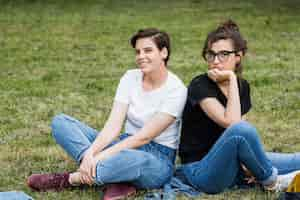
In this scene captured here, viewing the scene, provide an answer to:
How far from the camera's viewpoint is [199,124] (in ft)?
14.4

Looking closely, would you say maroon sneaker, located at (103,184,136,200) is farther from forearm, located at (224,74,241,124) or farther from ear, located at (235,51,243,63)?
ear, located at (235,51,243,63)

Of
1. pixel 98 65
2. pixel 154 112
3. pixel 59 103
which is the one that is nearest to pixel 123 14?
pixel 98 65

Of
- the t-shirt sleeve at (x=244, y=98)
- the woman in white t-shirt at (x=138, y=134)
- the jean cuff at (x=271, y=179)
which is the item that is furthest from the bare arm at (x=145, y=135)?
the jean cuff at (x=271, y=179)

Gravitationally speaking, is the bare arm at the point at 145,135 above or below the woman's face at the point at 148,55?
below

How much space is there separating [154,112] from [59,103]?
9.52 feet

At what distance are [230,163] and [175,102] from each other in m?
0.53

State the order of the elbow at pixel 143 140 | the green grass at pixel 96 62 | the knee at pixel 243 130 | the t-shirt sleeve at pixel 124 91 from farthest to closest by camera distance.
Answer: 1. the green grass at pixel 96 62
2. the t-shirt sleeve at pixel 124 91
3. the elbow at pixel 143 140
4. the knee at pixel 243 130

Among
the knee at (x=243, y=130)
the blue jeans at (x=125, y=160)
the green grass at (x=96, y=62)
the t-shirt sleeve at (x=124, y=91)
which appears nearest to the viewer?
the knee at (x=243, y=130)

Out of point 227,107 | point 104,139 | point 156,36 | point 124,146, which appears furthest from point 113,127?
point 227,107

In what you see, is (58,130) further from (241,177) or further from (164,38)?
(241,177)

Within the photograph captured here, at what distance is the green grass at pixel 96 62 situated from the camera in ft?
18.3

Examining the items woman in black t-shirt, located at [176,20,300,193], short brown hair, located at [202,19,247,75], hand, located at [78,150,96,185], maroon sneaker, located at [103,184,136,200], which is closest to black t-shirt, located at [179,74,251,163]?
woman in black t-shirt, located at [176,20,300,193]

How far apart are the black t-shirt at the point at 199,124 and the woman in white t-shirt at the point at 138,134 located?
6cm

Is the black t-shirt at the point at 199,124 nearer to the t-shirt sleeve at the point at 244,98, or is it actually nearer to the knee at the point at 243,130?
the t-shirt sleeve at the point at 244,98
